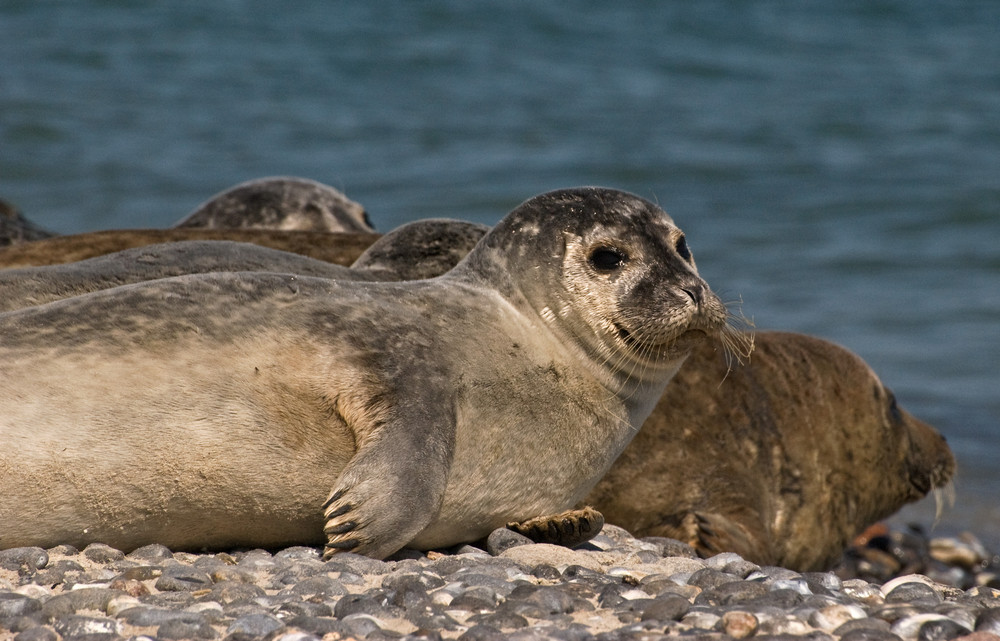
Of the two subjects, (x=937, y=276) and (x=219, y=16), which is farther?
(x=219, y=16)

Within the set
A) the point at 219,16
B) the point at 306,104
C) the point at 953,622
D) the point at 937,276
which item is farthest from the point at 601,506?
the point at 219,16

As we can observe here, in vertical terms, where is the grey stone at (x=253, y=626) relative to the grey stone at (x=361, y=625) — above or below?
below

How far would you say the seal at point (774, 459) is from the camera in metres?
5.44

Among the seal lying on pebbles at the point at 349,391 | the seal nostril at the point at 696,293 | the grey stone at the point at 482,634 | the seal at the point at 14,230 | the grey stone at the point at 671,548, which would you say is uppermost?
the seal nostril at the point at 696,293

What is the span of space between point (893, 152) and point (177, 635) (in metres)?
16.1

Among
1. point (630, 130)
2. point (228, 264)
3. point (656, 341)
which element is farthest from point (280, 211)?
point (630, 130)

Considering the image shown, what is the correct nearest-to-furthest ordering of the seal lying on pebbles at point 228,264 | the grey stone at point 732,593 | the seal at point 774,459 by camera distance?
the grey stone at point 732,593 → the seal lying on pebbles at point 228,264 → the seal at point 774,459

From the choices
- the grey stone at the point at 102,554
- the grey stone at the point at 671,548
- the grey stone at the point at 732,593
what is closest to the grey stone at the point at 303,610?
the grey stone at the point at 102,554

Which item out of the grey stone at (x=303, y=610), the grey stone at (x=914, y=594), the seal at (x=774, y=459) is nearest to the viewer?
the grey stone at (x=303, y=610)

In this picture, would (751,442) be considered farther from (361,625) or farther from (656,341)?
(361,625)

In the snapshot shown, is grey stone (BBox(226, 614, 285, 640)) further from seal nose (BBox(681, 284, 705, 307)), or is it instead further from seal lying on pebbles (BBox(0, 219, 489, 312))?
seal lying on pebbles (BBox(0, 219, 489, 312))

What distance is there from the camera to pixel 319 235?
6.59 metres

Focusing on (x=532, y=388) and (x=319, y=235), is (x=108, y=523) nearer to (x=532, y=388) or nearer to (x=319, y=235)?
(x=532, y=388)

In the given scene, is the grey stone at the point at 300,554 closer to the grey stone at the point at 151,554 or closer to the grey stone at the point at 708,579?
the grey stone at the point at 151,554
